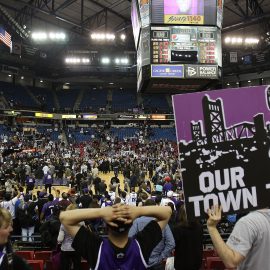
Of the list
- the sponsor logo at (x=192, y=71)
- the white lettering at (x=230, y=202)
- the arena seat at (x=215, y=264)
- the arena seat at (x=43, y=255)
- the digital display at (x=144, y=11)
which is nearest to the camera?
the white lettering at (x=230, y=202)

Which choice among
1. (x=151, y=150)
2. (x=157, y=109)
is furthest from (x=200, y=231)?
(x=157, y=109)

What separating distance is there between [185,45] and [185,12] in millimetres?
1059

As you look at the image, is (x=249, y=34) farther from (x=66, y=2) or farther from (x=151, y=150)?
(x=66, y=2)

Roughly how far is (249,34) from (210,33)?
20.7 metres

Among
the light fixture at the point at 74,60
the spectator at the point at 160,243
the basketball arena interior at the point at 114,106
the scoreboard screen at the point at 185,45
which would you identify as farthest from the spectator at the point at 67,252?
the light fixture at the point at 74,60

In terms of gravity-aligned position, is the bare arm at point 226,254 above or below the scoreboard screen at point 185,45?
below

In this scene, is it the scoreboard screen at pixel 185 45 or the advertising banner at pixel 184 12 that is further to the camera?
the scoreboard screen at pixel 185 45

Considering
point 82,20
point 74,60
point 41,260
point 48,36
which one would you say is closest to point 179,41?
point 41,260

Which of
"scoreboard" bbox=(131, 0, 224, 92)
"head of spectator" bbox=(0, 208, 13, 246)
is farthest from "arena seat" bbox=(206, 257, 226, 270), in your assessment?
"scoreboard" bbox=(131, 0, 224, 92)

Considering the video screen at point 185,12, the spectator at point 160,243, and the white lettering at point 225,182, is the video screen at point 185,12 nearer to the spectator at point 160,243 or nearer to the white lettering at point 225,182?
the spectator at point 160,243

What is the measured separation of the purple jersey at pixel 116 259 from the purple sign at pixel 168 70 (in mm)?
9808

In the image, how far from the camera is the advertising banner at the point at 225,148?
2.24 metres

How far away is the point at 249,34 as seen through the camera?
30672mm

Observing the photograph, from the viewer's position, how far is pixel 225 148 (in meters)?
2.31
